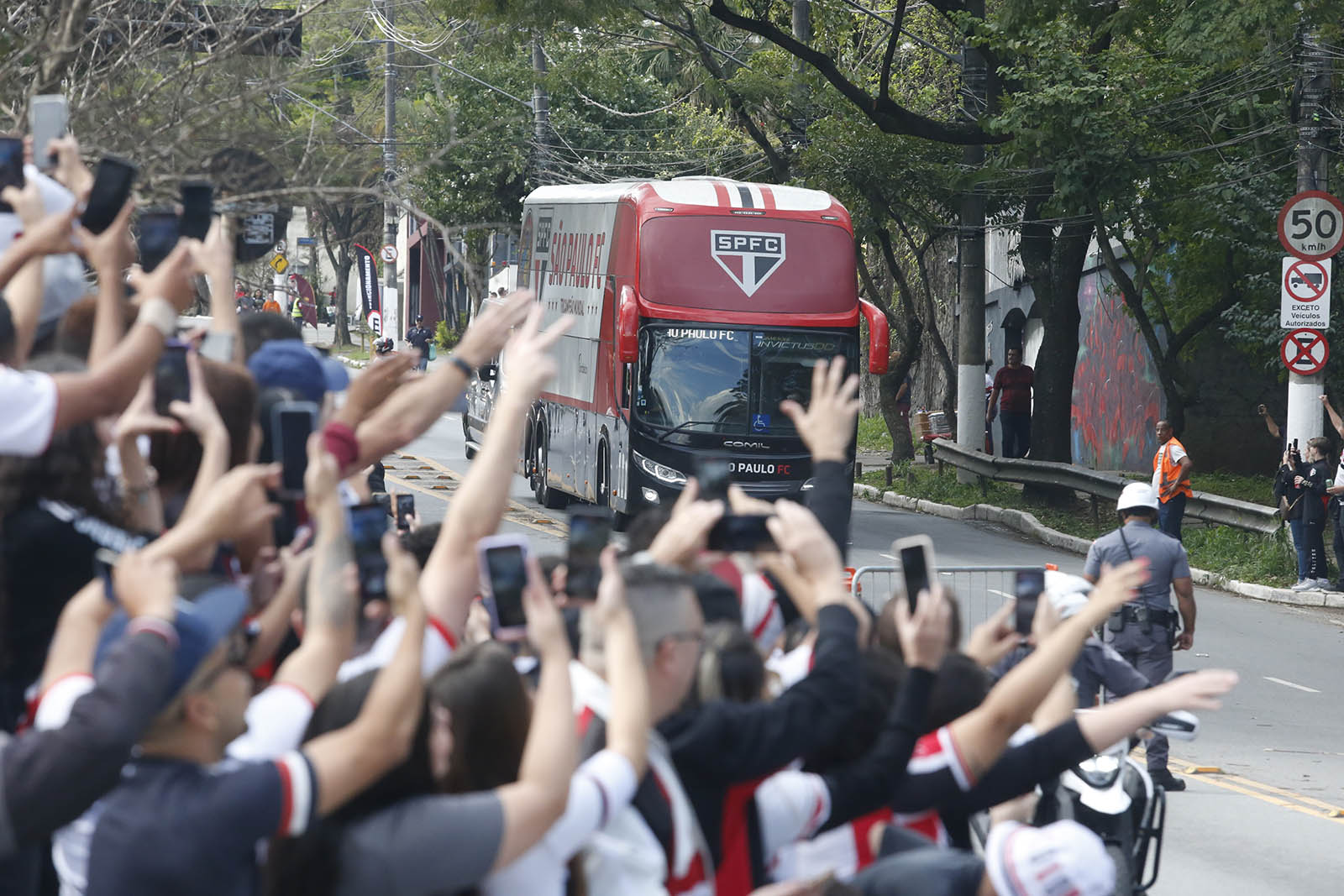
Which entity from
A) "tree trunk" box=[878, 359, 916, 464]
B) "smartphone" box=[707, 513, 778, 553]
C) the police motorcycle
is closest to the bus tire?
"tree trunk" box=[878, 359, 916, 464]

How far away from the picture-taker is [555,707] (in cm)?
302

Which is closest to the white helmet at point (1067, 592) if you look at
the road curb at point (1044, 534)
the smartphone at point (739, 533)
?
the smartphone at point (739, 533)

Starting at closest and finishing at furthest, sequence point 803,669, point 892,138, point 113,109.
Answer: point 803,669 → point 113,109 → point 892,138

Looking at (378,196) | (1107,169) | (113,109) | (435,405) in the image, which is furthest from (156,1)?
(1107,169)

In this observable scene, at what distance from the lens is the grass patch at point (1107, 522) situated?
1712cm

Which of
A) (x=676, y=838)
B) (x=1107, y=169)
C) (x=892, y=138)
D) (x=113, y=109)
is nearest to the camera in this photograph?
(x=676, y=838)

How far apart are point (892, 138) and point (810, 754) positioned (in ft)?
69.1

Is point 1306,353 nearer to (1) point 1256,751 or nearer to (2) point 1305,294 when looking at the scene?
(2) point 1305,294

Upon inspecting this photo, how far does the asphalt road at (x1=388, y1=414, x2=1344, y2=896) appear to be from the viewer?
8039 millimetres

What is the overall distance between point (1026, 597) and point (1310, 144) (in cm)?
1409

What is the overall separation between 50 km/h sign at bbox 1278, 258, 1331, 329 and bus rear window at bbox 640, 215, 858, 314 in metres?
4.47

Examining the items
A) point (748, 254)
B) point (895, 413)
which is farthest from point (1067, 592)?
point (895, 413)

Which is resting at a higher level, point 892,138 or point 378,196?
point 892,138

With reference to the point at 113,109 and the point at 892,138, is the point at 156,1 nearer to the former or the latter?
the point at 113,109
